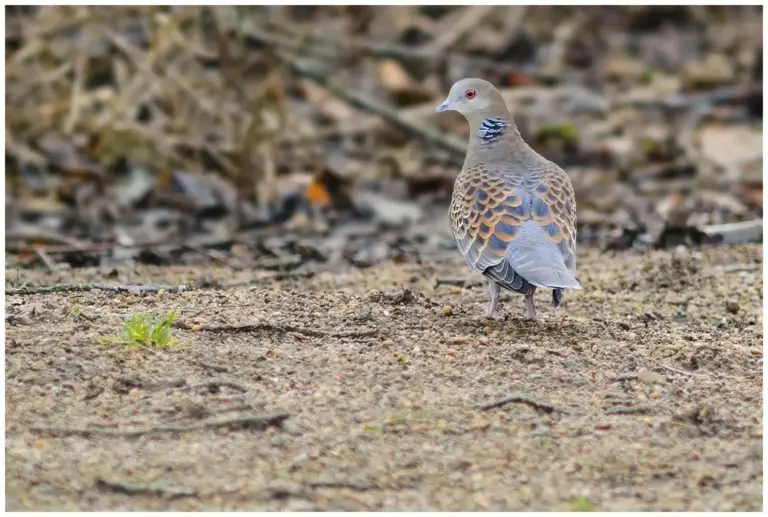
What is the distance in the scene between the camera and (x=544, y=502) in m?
3.49

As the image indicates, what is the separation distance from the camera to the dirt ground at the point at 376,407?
3.53 metres

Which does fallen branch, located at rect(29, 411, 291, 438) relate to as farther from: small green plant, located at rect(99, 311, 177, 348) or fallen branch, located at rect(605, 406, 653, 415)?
fallen branch, located at rect(605, 406, 653, 415)

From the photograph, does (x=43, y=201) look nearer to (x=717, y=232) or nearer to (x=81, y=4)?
(x=81, y=4)

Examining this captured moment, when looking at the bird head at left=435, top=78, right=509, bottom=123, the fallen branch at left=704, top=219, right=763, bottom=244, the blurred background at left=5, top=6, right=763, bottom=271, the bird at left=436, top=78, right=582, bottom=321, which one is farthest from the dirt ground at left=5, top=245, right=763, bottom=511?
the blurred background at left=5, top=6, right=763, bottom=271

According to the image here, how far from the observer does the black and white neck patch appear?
586cm

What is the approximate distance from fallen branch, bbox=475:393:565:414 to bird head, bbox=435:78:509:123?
210 centimetres

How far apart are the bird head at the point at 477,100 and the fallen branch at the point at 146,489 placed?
2.99m

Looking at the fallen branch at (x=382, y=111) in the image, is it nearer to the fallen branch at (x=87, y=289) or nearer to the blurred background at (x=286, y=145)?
the blurred background at (x=286, y=145)

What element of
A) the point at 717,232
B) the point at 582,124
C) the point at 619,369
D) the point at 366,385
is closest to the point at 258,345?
the point at 366,385

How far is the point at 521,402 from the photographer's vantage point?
418 centimetres

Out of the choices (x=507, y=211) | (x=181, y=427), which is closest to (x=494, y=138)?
(x=507, y=211)

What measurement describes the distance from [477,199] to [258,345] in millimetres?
1359

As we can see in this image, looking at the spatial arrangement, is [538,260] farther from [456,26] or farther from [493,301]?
[456,26]

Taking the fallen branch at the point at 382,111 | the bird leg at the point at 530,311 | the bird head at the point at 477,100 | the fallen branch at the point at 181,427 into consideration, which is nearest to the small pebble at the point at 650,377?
the bird leg at the point at 530,311
